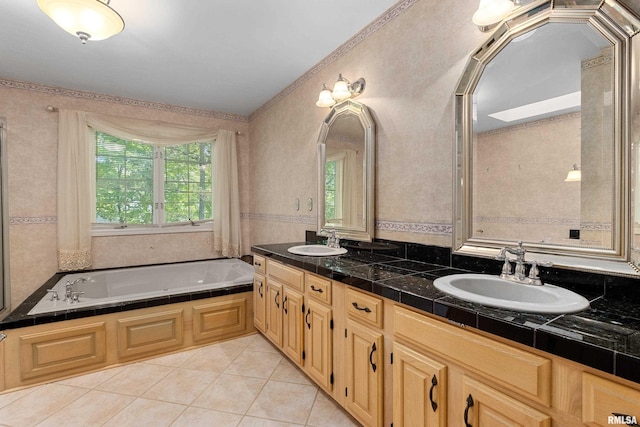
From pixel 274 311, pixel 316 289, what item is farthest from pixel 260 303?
pixel 316 289

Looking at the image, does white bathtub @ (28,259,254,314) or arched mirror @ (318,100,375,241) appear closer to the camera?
arched mirror @ (318,100,375,241)

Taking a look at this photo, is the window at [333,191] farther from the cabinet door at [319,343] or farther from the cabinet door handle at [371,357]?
the cabinet door handle at [371,357]

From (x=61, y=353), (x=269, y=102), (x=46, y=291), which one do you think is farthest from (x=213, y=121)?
(x=61, y=353)

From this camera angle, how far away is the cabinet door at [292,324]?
6.44 ft

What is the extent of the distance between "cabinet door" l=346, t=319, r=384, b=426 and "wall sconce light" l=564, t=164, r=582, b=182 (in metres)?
1.01

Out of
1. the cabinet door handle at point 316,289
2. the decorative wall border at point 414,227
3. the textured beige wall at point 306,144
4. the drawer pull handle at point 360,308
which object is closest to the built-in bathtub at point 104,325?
the textured beige wall at point 306,144

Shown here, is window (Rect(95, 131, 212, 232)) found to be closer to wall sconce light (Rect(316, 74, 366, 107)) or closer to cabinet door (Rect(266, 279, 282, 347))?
cabinet door (Rect(266, 279, 282, 347))

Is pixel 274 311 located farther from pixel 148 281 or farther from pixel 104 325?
pixel 148 281

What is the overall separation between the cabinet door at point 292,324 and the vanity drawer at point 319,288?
0.46 ft

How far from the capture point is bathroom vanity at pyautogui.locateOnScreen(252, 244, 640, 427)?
742 mm

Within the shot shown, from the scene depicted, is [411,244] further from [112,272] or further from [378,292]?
[112,272]

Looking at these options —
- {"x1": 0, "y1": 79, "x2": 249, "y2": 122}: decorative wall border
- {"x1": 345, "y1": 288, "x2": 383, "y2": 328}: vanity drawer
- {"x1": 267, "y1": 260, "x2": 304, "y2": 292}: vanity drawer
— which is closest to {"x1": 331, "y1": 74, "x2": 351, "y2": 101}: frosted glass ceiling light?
{"x1": 267, "y1": 260, "x2": 304, "y2": 292}: vanity drawer

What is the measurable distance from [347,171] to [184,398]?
187 centimetres
